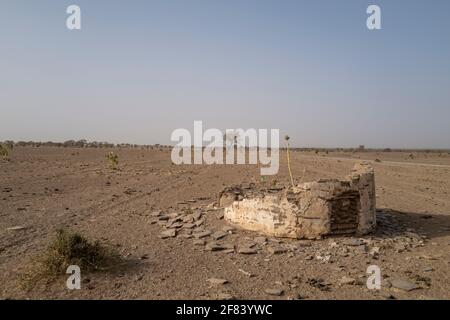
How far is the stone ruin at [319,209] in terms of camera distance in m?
7.52

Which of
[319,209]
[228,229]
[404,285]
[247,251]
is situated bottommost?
[404,285]

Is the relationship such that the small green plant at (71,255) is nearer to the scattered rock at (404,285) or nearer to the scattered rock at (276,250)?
the scattered rock at (276,250)

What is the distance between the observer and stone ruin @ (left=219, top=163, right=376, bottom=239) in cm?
752

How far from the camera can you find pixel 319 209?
748cm

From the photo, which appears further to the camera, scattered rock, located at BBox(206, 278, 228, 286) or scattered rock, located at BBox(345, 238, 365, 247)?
scattered rock, located at BBox(345, 238, 365, 247)

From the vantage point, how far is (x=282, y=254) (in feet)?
23.1

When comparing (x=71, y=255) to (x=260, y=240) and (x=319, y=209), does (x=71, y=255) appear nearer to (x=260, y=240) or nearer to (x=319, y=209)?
(x=260, y=240)

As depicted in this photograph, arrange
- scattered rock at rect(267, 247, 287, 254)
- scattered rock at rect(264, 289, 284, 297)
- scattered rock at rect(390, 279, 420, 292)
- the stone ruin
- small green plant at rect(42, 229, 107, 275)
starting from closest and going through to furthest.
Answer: scattered rock at rect(264, 289, 284, 297) → scattered rock at rect(390, 279, 420, 292) → small green plant at rect(42, 229, 107, 275) → scattered rock at rect(267, 247, 287, 254) → the stone ruin

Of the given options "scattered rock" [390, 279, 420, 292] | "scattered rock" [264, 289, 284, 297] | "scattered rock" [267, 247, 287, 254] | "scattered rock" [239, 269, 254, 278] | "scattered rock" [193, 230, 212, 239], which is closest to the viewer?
"scattered rock" [264, 289, 284, 297]

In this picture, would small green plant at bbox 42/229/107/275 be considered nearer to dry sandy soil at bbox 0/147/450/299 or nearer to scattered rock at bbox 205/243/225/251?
dry sandy soil at bbox 0/147/450/299

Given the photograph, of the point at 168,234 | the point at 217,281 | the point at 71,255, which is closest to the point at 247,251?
the point at 217,281

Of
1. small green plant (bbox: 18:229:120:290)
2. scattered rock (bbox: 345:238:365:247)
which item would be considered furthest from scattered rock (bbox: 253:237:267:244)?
small green plant (bbox: 18:229:120:290)
